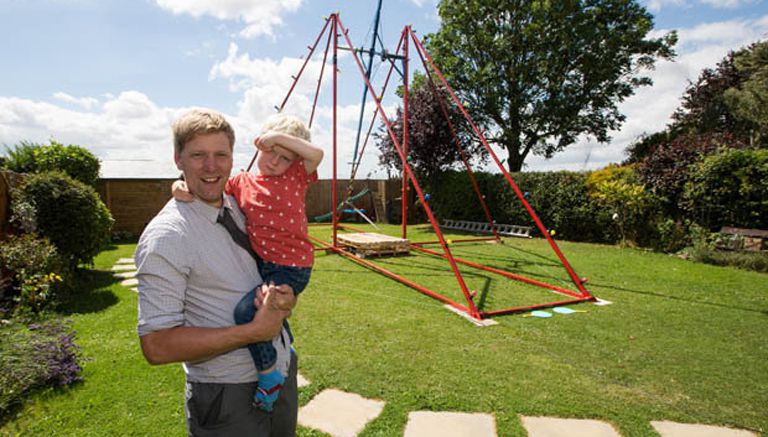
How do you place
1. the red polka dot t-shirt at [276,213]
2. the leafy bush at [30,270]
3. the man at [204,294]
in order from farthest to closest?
the leafy bush at [30,270], the red polka dot t-shirt at [276,213], the man at [204,294]

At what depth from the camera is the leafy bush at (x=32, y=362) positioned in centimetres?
284

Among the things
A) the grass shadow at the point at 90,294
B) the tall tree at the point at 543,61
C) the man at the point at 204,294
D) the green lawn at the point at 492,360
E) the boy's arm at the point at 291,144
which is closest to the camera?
the man at the point at 204,294

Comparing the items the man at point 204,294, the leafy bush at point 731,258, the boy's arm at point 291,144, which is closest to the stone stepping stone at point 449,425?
the man at point 204,294

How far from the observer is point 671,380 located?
130 inches

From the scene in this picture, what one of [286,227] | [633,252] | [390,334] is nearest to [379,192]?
[633,252]

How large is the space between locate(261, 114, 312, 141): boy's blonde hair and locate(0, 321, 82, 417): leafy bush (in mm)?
2741

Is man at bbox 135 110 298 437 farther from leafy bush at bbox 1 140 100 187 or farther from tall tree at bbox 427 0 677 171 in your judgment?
tall tree at bbox 427 0 677 171

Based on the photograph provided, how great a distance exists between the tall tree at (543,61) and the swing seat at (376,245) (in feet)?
38.1

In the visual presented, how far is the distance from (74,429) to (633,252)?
1000 cm

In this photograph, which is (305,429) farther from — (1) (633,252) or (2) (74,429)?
(1) (633,252)

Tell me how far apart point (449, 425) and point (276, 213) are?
77.3 inches

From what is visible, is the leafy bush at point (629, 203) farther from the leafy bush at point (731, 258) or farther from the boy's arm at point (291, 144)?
the boy's arm at point (291, 144)

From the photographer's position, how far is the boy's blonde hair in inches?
65.9

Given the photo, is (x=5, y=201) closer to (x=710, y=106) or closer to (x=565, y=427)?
(x=565, y=427)
